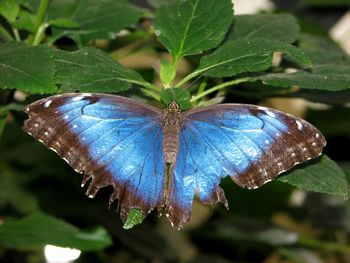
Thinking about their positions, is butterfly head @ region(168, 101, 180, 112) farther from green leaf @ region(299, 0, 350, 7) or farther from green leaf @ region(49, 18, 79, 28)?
green leaf @ region(299, 0, 350, 7)

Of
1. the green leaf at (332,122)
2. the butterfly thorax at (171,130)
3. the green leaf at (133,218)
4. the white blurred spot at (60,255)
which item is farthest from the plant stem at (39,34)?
the green leaf at (332,122)

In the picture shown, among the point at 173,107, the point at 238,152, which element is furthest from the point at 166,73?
the point at 238,152

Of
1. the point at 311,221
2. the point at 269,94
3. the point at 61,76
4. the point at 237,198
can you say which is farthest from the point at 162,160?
the point at 311,221

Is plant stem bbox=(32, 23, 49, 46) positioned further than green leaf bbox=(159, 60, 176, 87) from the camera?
Yes

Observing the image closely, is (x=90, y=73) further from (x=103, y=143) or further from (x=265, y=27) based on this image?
(x=265, y=27)

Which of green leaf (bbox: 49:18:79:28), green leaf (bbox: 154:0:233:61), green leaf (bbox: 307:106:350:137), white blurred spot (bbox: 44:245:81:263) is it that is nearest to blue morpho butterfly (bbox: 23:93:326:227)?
green leaf (bbox: 154:0:233:61)
